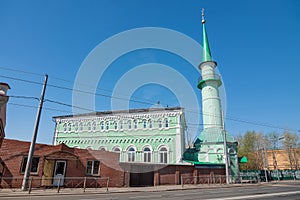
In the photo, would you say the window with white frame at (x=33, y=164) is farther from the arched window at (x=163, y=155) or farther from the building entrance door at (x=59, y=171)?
the arched window at (x=163, y=155)

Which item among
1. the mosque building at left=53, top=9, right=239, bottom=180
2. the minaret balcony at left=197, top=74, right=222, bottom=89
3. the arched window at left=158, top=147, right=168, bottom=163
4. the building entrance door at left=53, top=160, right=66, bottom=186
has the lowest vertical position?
the building entrance door at left=53, top=160, right=66, bottom=186

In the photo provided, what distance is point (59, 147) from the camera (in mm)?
18219

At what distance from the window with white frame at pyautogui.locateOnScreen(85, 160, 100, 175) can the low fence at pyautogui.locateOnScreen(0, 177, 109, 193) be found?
0.77 metres

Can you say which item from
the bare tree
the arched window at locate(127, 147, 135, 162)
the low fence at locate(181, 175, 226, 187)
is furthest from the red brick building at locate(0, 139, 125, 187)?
the bare tree

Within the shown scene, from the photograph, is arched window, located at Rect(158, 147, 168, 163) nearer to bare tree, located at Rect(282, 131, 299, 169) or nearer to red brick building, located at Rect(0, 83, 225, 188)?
red brick building, located at Rect(0, 83, 225, 188)

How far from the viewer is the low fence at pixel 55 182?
1538cm

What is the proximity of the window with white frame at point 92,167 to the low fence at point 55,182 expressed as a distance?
0.77 m

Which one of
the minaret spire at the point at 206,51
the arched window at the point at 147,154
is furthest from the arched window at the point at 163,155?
the minaret spire at the point at 206,51

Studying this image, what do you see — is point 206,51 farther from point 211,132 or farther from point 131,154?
point 131,154

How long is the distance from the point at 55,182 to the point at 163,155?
15787 millimetres

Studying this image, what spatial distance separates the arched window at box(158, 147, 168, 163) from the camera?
2881 centimetres

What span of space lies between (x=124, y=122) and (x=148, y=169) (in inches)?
486

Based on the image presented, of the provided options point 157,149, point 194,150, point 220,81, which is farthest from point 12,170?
point 220,81

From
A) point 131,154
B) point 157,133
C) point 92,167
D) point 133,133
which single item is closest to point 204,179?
point 157,133
